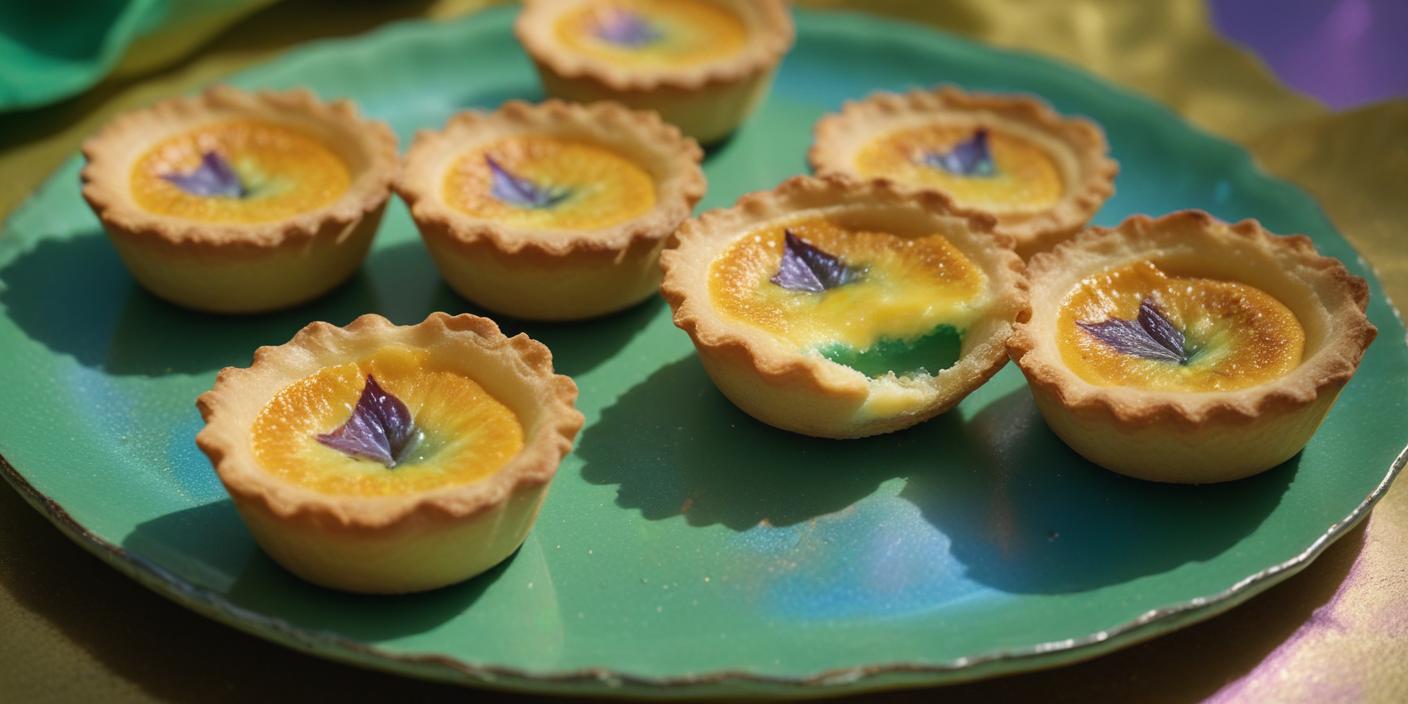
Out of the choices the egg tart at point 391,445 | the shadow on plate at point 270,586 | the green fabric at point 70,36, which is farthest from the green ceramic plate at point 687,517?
the green fabric at point 70,36

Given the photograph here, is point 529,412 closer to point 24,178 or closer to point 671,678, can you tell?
point 671,678

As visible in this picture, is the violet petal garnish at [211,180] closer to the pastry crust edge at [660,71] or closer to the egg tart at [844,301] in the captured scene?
the pastry crust edge at [660,71]

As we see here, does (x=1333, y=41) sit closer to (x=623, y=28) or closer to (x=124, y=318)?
(x=623, y=28)

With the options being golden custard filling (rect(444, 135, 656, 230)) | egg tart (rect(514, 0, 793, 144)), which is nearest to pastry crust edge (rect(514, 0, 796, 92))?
egg tart (rect(514, 0, 793, 144))

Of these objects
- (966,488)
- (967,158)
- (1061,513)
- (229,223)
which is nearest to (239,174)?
(229,223)

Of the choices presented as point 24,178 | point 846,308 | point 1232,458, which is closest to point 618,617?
point 846,308

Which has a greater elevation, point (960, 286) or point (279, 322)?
point (960, 286)
